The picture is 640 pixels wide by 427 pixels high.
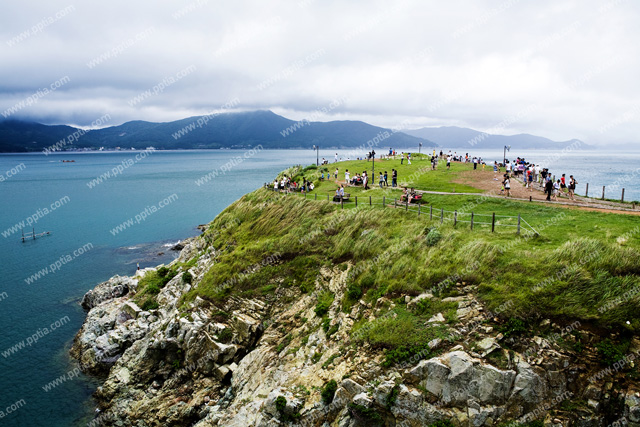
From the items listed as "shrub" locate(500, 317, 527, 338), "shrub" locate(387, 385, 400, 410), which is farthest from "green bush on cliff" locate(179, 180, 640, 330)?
"shrub" locate(387, 385, 400, 410)

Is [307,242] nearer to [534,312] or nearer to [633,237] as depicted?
[534,312]

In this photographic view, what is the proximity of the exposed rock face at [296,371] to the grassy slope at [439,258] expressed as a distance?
1308 millimetres

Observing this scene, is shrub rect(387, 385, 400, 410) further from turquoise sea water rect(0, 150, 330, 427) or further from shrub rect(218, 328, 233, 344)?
turquoise sea water rect(0, 150, 330, 427)

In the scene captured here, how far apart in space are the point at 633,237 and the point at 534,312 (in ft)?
29.7

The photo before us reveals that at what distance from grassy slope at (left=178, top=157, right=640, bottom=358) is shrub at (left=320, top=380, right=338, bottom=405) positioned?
113 inches

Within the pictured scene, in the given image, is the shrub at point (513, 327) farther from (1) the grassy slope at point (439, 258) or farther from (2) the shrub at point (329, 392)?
(2) the shrub at point (329, 392)

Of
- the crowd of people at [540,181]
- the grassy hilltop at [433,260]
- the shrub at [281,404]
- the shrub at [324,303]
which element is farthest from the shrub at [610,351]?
the crowd of people at [540,181]

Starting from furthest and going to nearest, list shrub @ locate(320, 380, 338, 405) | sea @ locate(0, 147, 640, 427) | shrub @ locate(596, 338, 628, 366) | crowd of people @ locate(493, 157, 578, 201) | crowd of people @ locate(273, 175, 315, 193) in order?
crowd of people @ locate(273, 175, 315, 193) < crowd of people @ locate(493, 157, 578, 201) < sea @ locate(0, 147, 640, 427) < shrub @ locate(320, 380, 338, 405) < shrub @ locate(596, 338, 628, 366)

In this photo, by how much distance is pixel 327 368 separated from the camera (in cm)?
1923

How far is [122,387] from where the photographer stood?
81.7 ft

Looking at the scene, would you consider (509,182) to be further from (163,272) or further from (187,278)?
(163,272)

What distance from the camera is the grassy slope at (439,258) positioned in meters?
16.7

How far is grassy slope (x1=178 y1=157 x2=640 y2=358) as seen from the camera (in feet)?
54.7

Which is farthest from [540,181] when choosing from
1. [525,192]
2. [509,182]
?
[525,192]
